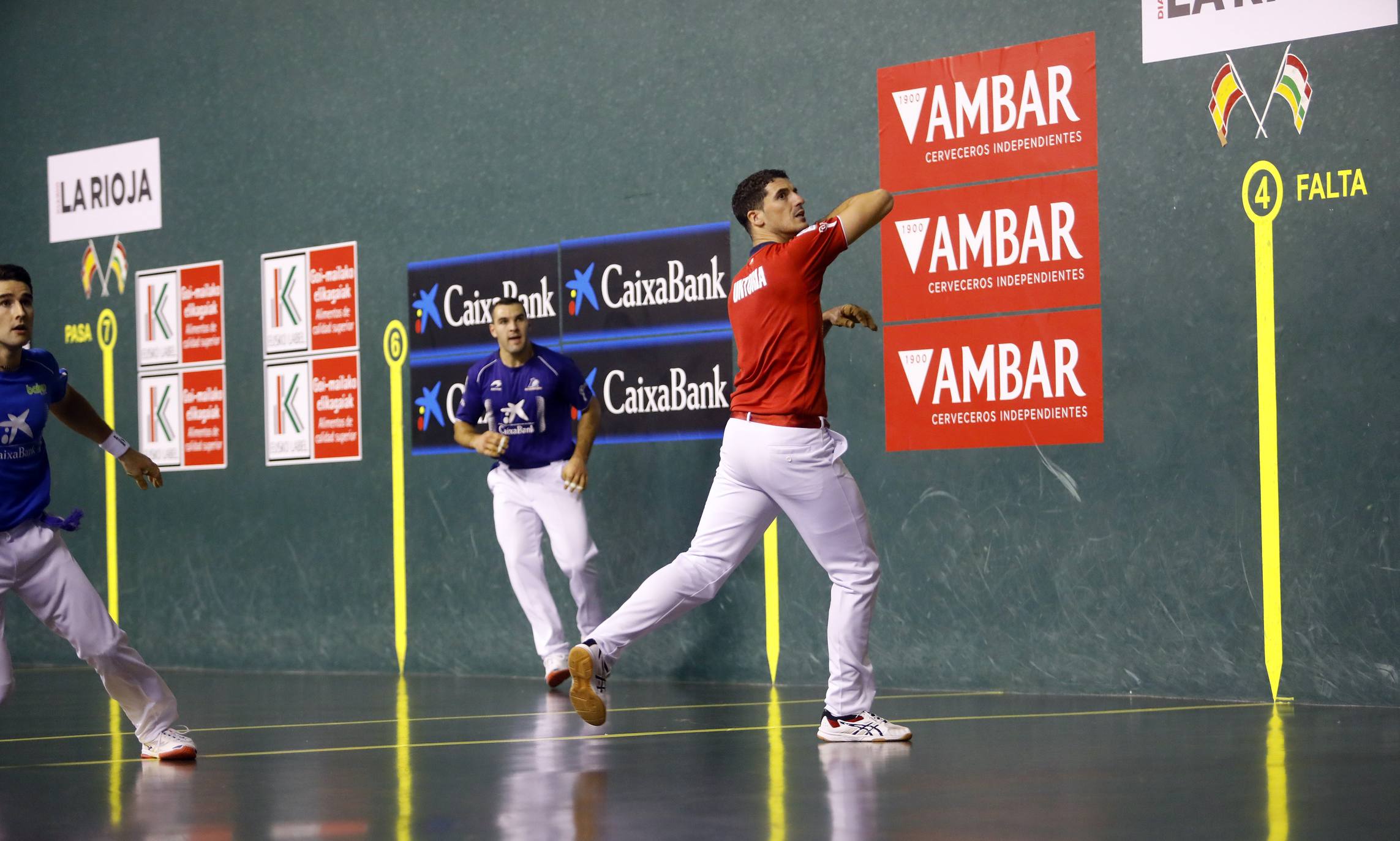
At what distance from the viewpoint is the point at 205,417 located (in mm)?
10914

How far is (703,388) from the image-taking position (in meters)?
8.80

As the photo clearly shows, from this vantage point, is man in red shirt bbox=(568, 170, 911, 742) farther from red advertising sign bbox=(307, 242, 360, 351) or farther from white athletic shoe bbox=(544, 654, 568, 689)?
red advertising sign bbox=(307, 242, 360, 351)

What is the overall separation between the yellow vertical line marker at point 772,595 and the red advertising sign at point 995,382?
780 millimetres

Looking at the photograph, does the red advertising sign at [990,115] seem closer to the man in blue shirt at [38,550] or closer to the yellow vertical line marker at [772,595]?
the yellow vertical line marker at [772,595]

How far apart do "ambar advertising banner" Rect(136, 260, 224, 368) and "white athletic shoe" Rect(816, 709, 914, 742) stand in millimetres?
6019

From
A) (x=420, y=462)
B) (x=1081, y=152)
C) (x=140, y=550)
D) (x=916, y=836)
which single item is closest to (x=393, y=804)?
(x=916, y=836)

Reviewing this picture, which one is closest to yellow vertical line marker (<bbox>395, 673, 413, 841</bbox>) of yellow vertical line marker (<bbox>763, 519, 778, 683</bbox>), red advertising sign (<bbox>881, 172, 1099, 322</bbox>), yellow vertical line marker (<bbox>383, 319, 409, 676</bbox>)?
yellow vertical line marker (<bbox>383, 319, 409, 676</bbox>)

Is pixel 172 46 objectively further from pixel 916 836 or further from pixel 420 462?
pixel 916 836

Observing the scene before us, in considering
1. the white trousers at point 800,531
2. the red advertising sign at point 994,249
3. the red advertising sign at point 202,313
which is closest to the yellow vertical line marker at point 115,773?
the white trousers at point 800,531

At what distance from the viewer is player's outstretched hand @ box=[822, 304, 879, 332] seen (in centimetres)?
588

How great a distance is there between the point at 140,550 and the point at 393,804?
6880 millimetres

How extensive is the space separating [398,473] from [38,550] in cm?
436

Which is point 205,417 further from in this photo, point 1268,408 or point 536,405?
point 1268,408

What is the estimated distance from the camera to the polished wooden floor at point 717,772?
4348 millimetres
